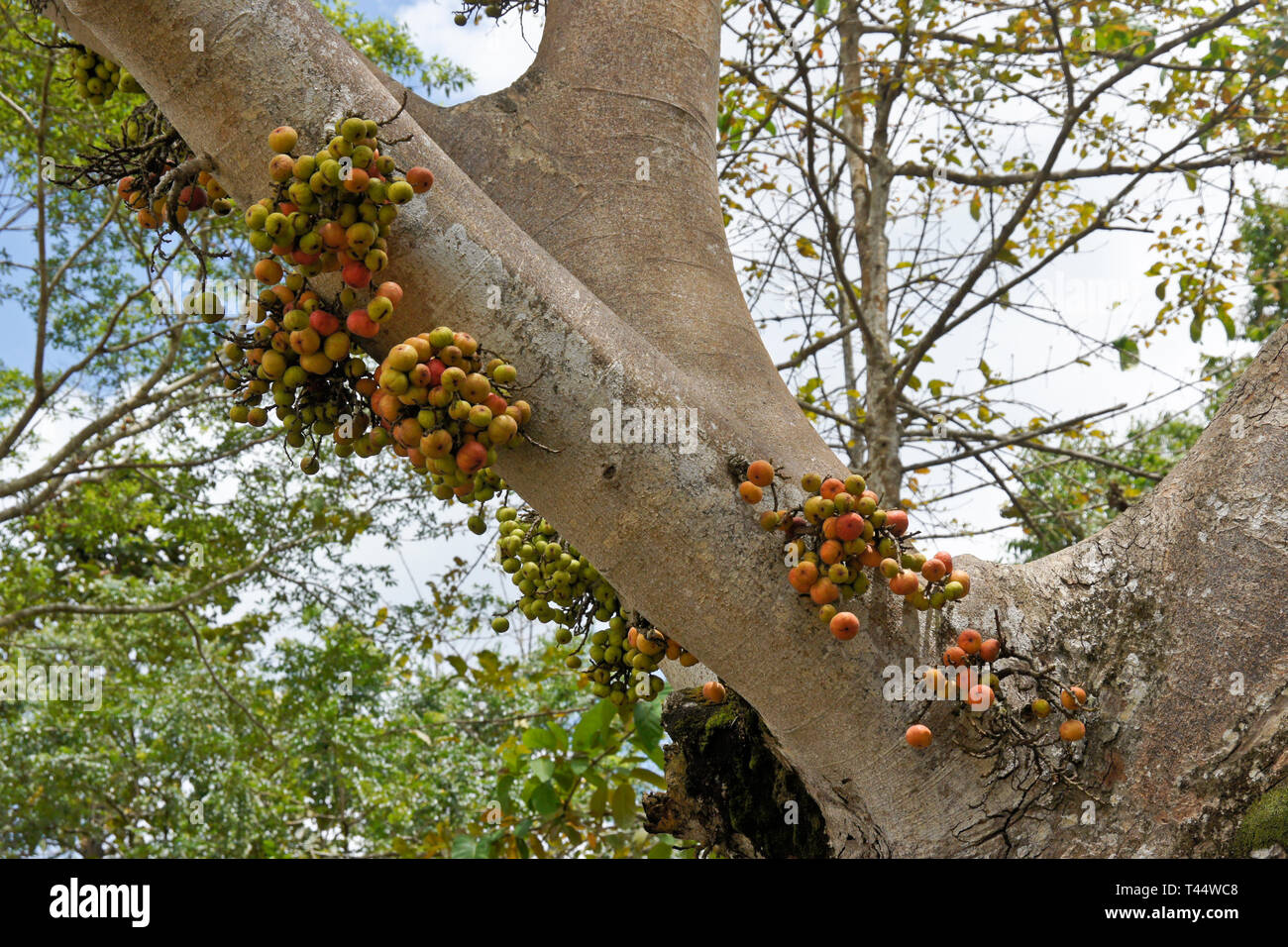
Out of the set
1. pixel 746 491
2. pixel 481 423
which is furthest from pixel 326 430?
pixel 746 491

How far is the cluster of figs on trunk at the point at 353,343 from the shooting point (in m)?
1.65

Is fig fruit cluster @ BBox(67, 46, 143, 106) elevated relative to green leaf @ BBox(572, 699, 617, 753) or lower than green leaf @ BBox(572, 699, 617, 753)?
elevated

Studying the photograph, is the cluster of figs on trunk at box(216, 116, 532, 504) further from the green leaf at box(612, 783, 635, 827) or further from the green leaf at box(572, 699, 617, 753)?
the green leaf at box(612, 783, 635, 827)

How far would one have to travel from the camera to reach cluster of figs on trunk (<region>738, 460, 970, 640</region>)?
1782mm

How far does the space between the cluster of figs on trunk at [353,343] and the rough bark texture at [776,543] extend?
0.09m

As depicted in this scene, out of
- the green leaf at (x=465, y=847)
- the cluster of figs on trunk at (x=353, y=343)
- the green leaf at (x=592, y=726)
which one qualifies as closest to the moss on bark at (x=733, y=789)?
the green leaf at (x=592, y=726)

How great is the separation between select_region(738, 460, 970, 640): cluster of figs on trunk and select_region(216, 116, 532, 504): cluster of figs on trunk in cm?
51

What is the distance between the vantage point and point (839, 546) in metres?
1.79

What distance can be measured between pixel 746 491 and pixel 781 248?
4578 millimetres

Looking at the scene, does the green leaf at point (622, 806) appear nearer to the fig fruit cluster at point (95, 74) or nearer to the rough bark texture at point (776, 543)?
the rough bark texture at point (776, 543)

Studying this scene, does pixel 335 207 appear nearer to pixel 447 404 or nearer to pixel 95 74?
pixel 447 404

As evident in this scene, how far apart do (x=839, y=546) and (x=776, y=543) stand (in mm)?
115

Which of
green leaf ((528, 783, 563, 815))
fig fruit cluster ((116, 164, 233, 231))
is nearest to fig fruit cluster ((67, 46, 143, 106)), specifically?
fig fruit cluster ((116, 164, 233, 231))
